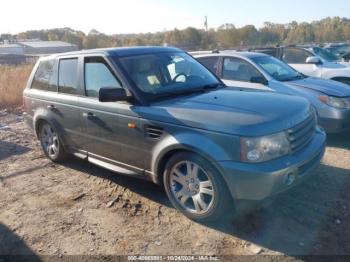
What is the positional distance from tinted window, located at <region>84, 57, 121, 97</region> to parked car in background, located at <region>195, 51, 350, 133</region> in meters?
2.97

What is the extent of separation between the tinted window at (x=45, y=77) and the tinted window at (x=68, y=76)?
0.73 feet

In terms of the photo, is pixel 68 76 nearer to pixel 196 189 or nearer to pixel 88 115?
pixel 88 115

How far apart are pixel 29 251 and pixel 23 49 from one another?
7465cm

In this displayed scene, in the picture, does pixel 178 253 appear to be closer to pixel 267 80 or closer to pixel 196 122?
pixel 196 122

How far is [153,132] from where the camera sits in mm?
3918

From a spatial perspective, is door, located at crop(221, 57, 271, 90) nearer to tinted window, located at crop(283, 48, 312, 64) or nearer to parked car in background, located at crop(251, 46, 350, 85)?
parked car in background, located at crop(251, 46, 350, 85)

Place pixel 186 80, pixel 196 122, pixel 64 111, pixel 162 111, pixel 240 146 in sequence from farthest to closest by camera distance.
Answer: pixel 64 111
pixel 186 80
pixel 162 111
pixel 196 122
pixel 240 146

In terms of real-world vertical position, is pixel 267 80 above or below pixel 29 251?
above

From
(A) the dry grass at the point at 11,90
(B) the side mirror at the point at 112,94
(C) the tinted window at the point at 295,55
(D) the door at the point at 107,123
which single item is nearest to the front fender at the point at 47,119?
(D) the door at the point at 107,123

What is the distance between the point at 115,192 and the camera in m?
4.71

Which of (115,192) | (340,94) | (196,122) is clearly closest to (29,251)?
(115,192)

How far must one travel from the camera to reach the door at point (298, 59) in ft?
29.8

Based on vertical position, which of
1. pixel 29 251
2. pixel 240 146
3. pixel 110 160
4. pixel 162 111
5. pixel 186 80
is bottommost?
pixel 29 251

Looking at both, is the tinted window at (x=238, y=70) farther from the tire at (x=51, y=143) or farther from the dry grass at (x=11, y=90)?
the dry grass at (x=11, y=90)
